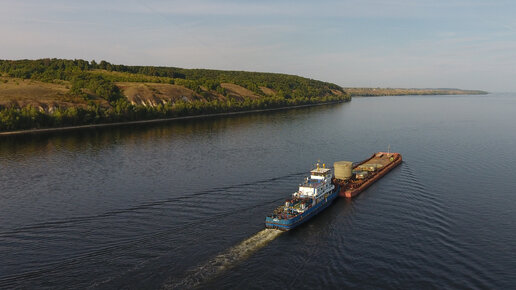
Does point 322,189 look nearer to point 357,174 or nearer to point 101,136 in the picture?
point 357,174

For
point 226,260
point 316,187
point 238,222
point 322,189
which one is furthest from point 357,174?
point 226,260

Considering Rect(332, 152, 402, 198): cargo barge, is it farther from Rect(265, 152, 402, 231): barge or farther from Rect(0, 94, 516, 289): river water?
Rect(0, 94, 516, 289): river water

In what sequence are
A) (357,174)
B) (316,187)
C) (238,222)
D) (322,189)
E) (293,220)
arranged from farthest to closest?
1. (357,174)
2. (322,189)
3. (316,187)
4. (238,222)
5. (293,220)

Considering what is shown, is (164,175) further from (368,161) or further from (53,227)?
(368,161)

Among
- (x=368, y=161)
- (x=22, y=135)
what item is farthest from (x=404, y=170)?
(x=22, y=135)

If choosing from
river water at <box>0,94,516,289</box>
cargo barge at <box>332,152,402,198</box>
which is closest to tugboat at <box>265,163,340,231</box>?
river water at <box>0,94,516,289</box>

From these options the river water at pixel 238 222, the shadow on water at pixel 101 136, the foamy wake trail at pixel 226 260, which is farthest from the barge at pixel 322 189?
the shadow on water at pixel 101 136

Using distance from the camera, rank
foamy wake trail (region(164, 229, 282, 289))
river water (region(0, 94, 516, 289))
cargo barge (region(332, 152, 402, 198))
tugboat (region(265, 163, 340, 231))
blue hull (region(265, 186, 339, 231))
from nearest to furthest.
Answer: foamy wake trail (region(164, 229, 282, 289)) < river water (region(0, 94, 516, 289)) < blue hull (region(265, 186, 339, 231)) < tugboat (region(265, 163, 340, 231)) < cargo barge (region(332, 152, 402, 198))
